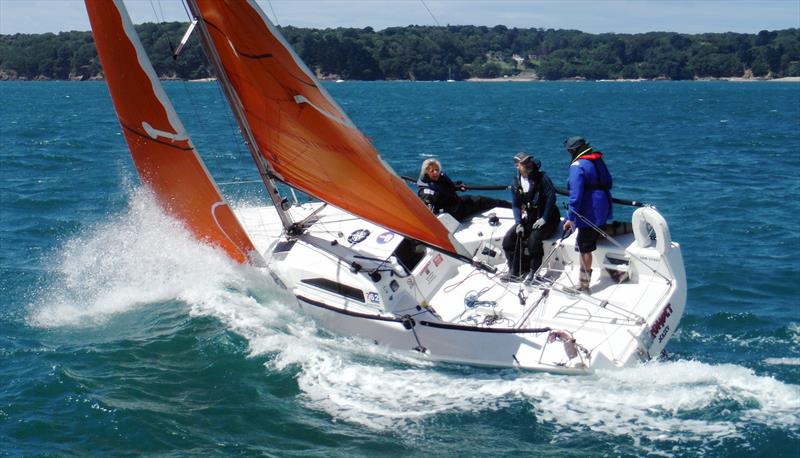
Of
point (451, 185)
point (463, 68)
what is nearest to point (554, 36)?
point (463, 68)

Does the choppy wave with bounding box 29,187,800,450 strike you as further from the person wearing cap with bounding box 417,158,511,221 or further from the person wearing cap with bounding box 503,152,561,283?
the person wearing cap with bounding box 417,158,511,221

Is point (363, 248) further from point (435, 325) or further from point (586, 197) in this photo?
point (586, 197)

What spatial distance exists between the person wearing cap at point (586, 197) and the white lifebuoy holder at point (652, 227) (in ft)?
1.21

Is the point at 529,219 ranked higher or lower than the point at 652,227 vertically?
lower

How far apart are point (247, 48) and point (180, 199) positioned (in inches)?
94.9

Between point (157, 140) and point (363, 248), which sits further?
point (363, 248)

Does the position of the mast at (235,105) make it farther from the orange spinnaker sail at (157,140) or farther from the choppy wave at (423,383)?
the choppy wave at (423,383)

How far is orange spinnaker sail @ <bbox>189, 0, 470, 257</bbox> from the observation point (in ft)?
35.8

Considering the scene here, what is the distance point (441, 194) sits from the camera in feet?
43.1

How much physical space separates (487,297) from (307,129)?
2.98 metres

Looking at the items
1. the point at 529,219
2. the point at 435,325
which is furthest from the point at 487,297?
the point at 529,219

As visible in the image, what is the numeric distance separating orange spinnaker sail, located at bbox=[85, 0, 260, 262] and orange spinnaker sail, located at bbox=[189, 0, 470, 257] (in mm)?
997

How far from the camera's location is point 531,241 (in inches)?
460

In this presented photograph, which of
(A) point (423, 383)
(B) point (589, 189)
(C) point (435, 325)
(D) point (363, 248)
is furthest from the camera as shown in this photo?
(D) point (363, 248)
